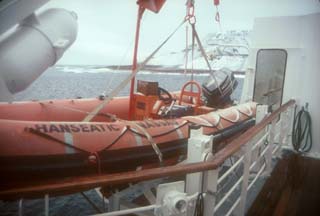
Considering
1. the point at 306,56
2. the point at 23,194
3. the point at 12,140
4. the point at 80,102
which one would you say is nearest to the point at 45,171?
the point at 12,140

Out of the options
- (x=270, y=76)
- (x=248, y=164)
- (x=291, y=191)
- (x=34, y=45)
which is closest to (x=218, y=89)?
(x=270, y=76)

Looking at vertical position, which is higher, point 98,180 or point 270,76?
point 270,76

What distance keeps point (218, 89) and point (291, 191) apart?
1001 millimetres

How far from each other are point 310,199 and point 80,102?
1574 millimetres

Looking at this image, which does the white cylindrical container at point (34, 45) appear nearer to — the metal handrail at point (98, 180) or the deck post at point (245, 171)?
the metal handrail at point (98, 180)

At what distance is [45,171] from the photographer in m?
1.08

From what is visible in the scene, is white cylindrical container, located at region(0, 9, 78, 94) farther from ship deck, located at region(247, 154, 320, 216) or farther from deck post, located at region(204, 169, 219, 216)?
ship deck, located at region(247, 154, 320, 216)

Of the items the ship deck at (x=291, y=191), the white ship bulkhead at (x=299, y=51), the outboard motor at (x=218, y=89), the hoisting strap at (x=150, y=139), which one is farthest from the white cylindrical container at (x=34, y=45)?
the white ship bulkhead at (x=299, y=51)

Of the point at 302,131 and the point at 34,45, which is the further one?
the point at 302,131

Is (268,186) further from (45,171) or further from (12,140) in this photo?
(12,140)

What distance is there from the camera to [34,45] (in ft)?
2.87

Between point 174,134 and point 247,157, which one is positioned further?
point 174,134

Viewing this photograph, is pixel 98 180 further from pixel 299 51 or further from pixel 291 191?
pixel 299 51

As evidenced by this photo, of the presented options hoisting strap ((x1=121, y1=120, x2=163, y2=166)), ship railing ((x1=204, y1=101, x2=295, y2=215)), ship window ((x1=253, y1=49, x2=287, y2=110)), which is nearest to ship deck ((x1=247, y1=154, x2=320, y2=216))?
ship railing ((x1=204, y1=101, x2=295, y2=215))
